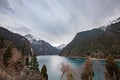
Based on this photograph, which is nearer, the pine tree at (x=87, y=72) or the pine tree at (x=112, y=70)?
the pine tree at (x=112, y=70)

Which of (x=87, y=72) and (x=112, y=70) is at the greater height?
(x=112, y=70)

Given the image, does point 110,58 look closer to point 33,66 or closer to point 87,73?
point 87,73

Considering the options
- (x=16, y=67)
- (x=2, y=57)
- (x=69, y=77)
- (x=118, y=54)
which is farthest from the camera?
(x=118, y=54)

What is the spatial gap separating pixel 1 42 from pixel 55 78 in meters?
52.1

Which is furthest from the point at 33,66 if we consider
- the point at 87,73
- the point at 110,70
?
the point at 110,70

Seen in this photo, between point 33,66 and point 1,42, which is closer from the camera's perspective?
point 33,66

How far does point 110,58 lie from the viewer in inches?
1609

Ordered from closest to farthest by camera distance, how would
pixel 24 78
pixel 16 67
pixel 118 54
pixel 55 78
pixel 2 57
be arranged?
pixel 24 78 < pixel 16 67 < pixel 2 57 < pixel 55 78 < pixel 118 54

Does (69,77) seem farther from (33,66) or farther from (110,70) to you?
(33,66)

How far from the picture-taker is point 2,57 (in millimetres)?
58656

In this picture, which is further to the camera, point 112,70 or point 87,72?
point 87,72

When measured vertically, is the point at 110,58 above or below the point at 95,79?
above

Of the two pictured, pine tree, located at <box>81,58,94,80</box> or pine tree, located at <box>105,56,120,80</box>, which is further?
pine tree, located at <box>81,58,94,80</box>

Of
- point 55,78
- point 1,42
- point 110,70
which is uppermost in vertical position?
point 1,42
